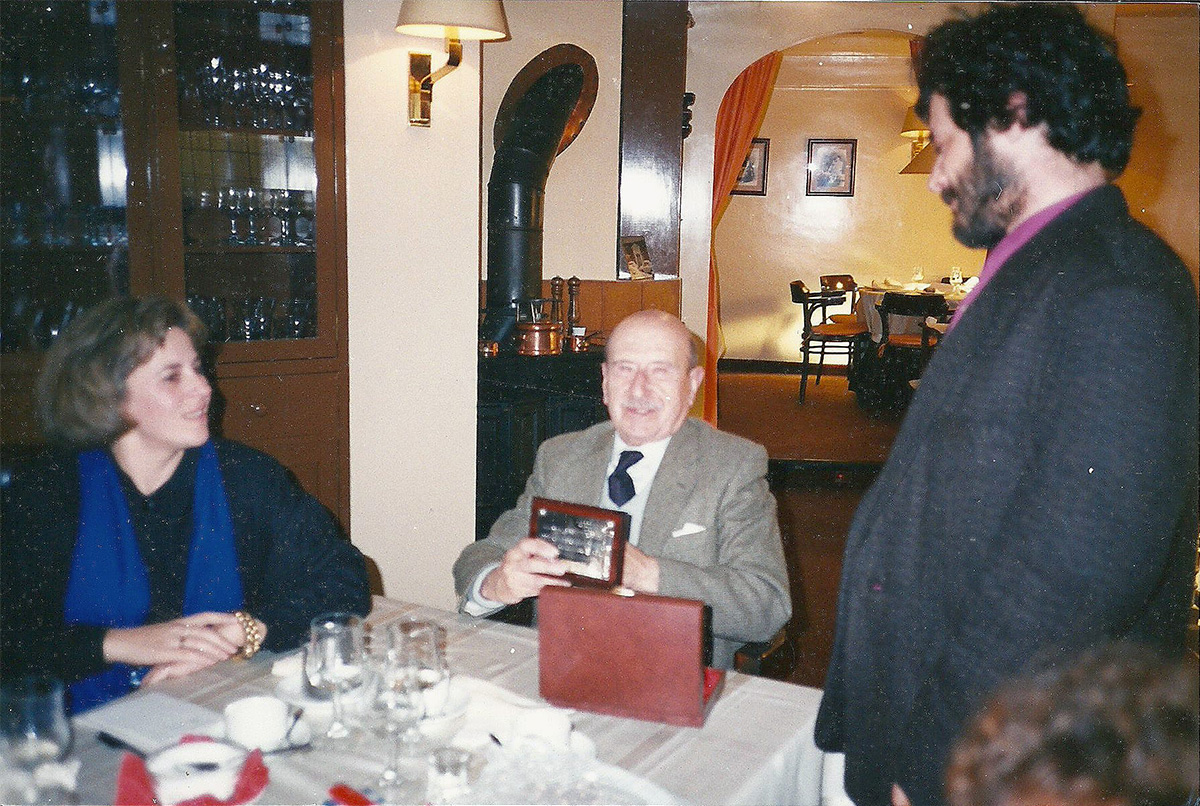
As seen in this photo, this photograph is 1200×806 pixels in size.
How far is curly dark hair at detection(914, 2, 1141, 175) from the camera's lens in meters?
1.34

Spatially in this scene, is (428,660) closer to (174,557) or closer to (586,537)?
(586,537)

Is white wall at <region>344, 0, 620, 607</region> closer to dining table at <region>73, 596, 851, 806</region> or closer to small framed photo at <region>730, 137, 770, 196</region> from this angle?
dining table at <region>73, 596, 851, 806</region>

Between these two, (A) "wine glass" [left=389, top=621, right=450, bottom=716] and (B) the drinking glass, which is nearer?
(A) "wine glass" [left=389, top=621, right=450, bottom=716]

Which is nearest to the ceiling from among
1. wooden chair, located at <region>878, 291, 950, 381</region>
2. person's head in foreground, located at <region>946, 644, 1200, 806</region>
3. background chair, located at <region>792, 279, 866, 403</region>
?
background chair, located at <region>792, 279, 866, 403</region>

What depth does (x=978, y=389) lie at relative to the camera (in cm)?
127

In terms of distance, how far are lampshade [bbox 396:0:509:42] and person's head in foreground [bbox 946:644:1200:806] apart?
110 inches

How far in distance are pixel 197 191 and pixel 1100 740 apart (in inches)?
120

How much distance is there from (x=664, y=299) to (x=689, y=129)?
1.08m

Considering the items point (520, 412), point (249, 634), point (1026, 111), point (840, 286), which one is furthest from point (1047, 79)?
point (840, 286)

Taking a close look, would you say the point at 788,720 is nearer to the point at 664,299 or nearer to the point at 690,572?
the point at 690,572

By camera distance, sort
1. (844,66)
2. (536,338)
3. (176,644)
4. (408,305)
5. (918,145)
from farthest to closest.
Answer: (844,66) < (918,145) < (536,338) < (408,305) < (176,644)

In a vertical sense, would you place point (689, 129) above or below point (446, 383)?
above

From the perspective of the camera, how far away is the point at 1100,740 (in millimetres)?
613

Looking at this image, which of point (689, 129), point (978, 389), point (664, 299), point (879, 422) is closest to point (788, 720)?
point (978, 389)
